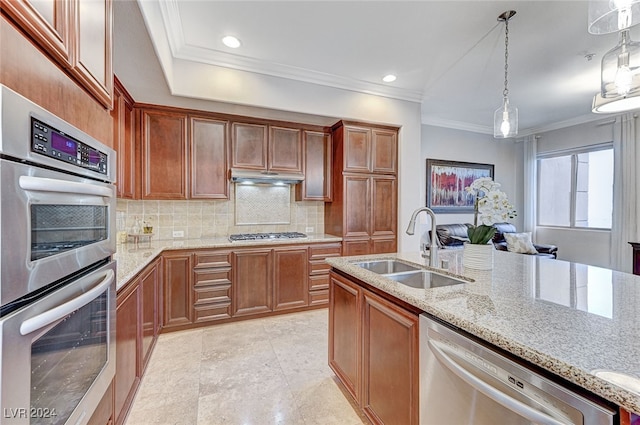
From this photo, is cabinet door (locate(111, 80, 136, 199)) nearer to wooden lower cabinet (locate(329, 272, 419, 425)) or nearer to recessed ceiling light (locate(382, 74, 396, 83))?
wooden lower cabinet (locate(329, 272, 419, 425))

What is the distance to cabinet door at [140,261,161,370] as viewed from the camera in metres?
2.07

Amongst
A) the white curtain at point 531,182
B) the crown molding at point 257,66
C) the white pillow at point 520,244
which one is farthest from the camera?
the white curtain at point 531,182

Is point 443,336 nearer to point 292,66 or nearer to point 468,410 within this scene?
→ point 468,410

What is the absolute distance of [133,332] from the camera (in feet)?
5.90

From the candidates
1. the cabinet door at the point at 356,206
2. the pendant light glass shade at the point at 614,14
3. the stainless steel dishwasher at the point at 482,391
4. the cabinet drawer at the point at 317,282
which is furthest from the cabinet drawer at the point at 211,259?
the pendant light glass shade at the point at 614,14

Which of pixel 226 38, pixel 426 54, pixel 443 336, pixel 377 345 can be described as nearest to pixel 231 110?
pixel 226 38

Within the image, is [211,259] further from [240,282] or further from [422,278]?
[422,278]

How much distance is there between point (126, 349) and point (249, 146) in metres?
2.42

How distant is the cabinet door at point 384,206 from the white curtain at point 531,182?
3805 mm

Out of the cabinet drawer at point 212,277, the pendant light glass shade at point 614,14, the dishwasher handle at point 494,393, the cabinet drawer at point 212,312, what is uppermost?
the pendant light glass shade at point 614,14

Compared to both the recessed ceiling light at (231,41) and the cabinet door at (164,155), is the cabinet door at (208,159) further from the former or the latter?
the recessed ceiling light at (231,41)

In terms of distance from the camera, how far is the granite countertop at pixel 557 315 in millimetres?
663

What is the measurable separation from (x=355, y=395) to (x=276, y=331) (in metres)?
1.42

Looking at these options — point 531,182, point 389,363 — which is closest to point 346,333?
point 389,363
